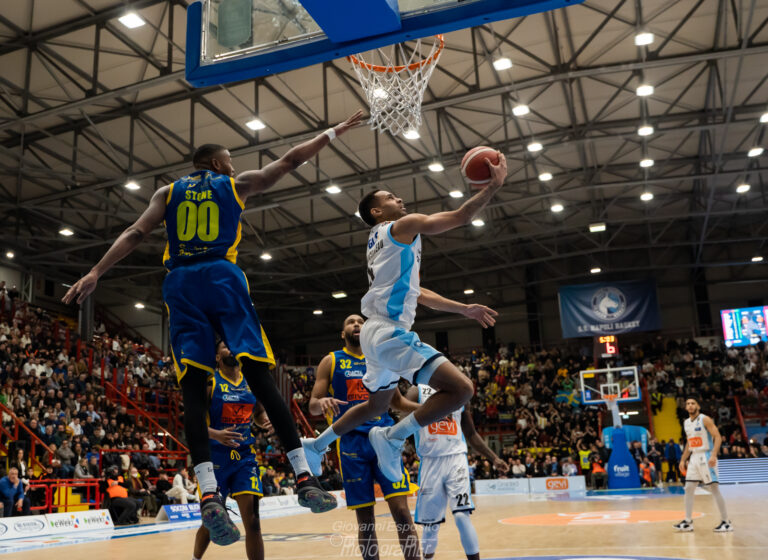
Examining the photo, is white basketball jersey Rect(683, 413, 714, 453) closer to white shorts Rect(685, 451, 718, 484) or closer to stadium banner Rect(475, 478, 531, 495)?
white shorts Rect(685, 451, 718, 484)

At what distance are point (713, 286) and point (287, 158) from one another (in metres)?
36.9

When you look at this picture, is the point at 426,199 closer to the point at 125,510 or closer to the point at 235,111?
the point at 235,111

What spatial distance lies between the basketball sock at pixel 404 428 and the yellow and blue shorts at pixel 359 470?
3.00 ft

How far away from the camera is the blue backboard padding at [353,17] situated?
495 cm

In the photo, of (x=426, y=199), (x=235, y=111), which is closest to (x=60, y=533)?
(x=235, y=111)

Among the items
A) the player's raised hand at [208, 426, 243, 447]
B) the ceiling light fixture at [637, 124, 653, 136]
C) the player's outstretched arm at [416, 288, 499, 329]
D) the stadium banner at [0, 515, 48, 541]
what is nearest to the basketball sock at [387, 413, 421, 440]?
the player's outstretched arm at [416, 288, 499, 329]

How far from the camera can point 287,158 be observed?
4.14 metres

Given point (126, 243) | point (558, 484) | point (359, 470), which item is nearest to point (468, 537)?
point (359, 470)

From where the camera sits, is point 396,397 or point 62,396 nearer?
point 396,397

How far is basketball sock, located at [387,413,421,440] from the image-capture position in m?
4.92

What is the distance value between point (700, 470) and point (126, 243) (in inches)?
358

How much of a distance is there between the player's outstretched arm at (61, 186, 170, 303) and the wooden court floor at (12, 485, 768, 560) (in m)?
5.14

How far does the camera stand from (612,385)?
25078mm

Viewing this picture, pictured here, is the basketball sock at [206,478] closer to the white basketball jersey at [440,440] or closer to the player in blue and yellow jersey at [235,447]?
the player in blue and yellow jersey at [235,447]
